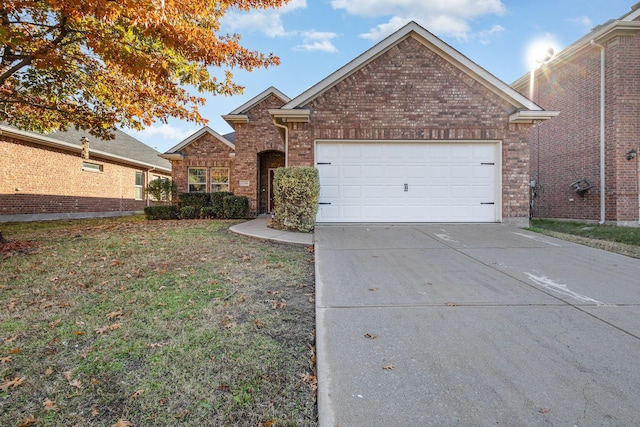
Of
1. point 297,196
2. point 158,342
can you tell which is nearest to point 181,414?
point 158,342

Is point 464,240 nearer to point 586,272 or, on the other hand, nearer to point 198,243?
point 586,272

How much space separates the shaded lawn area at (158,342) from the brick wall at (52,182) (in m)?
8.89

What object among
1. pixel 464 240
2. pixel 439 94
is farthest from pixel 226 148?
pixel 464 240

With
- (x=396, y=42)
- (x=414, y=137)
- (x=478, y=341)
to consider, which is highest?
(x=396, y=42)

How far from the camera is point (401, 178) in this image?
8500 mm

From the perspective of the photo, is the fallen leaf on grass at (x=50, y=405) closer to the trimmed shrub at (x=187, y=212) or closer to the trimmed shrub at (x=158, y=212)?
the trimmed shrub at (x=187, y=212)

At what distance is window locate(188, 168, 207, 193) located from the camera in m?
15.2

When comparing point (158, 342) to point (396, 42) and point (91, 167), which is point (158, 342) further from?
point (91, 167)

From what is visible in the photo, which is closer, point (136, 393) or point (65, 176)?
point (136, 393)

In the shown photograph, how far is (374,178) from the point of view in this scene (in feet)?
27.9

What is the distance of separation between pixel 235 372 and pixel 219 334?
607 mm

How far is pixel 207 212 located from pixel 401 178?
25.1 ft

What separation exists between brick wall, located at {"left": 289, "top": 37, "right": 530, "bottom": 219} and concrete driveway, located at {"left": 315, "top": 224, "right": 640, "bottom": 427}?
3.98m

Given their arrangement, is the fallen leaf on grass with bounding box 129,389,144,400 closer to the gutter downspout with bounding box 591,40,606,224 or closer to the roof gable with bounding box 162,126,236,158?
the gutter downspout with bounding box 591,40,606,224
